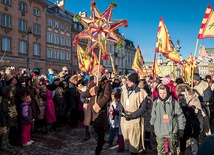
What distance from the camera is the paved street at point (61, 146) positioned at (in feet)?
17.7

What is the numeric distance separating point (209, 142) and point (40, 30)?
34.9 meters

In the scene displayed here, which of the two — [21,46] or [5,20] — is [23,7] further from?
[21,46]

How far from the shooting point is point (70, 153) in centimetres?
536

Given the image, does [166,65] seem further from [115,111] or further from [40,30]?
[115,111]

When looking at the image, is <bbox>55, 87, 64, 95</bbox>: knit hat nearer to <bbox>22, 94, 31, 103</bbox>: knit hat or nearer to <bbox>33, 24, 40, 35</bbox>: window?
<bbox>22, 94, 31, 103</bbox>: knit hat

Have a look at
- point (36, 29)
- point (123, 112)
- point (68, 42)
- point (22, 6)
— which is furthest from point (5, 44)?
point (123, 112)

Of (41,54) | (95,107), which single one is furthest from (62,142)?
(41,54)

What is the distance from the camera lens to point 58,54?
3888 cm

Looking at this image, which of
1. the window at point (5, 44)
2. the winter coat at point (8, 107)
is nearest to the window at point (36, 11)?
the window at point (5, 44)

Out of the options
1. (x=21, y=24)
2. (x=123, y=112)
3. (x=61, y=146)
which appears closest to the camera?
(x=123, y=112)

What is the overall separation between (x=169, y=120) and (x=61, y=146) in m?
3.31

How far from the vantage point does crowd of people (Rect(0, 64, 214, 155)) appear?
13.5ft

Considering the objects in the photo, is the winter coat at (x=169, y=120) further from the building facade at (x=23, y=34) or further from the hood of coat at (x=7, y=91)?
the building facade at (x=23, y=34)

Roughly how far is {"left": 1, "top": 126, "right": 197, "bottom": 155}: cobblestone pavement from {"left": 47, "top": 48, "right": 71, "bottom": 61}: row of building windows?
102 feet
